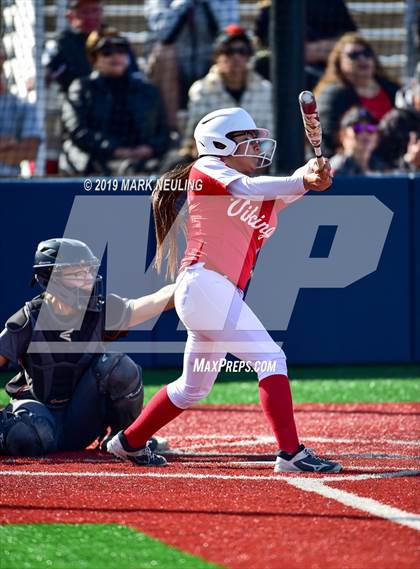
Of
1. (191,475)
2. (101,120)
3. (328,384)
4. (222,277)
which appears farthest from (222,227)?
(101,120)

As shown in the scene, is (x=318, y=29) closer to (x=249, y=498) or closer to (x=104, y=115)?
(x=104, y=115)

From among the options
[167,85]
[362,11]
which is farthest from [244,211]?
[362,11]

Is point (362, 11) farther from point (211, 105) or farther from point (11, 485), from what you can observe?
point (11, 485)

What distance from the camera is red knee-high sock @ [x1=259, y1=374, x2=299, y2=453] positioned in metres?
5.38

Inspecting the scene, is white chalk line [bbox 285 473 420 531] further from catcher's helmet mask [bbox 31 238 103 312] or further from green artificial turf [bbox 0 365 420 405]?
green artificial turf [bbox 0 365 420 405]

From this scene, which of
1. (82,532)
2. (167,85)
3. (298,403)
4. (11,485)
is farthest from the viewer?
(167,85)

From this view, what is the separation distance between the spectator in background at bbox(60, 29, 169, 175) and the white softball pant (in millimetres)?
4563

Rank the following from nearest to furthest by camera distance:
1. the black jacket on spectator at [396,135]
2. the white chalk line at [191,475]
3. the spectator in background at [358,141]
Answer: the white chalk line at [191,475], the spectator in background at [358,141], the black jacket on spectator at [396,135]

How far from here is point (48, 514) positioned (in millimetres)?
4387

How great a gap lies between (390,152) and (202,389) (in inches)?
215

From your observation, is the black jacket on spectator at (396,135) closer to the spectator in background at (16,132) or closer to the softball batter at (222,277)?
the spectator in background at (16,132)

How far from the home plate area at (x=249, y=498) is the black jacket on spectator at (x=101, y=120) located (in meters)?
3.87

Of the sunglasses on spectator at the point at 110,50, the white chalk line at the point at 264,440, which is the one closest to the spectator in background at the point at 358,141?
the sunglasses on spectator at the point at 110,50

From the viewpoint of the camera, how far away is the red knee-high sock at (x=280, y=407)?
17.6 feet
